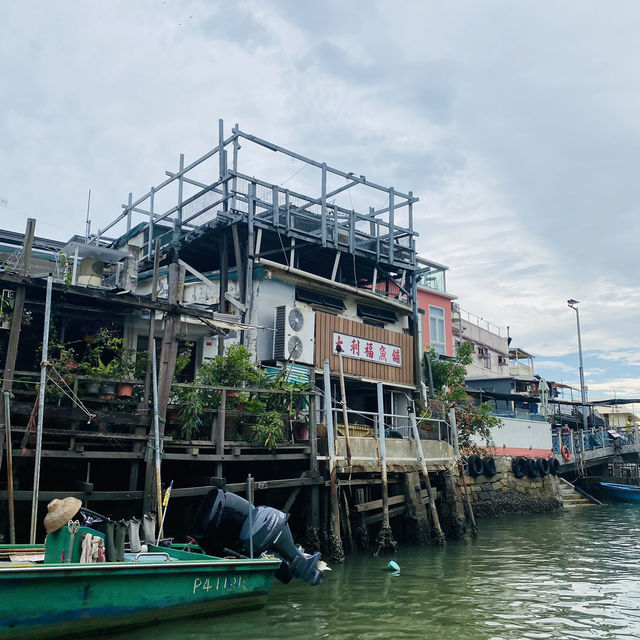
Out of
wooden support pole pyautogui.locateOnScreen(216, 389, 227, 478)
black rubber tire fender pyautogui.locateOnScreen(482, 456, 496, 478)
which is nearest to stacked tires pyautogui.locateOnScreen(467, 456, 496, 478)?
black rubber tire fender pyautogui.locateOnScreen(482, 456, 496, 478)

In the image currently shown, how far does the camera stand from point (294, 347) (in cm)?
1944

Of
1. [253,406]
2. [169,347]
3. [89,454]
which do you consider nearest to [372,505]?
[253,406]

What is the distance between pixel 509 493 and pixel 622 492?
10.3 metres

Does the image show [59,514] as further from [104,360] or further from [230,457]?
[104,360]

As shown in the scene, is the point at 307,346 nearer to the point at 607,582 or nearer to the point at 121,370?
the point at 121,370

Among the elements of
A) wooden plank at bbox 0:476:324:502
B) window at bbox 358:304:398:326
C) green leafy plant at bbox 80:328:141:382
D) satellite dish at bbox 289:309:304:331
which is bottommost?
wooden plank at bbox 0:476:324:502

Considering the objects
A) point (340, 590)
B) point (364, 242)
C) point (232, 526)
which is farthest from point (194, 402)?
point (364, 242)

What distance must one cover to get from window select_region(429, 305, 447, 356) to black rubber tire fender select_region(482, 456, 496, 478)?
6.78m

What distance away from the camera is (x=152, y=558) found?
32.1 feet

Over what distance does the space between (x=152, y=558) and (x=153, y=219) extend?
50.9 feet

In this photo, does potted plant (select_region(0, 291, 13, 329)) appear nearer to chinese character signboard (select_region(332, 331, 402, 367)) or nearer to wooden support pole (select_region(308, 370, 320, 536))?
wooden support pole (select_region(308, 370, 320, 536))

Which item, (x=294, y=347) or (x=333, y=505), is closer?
(x=333, y=505)

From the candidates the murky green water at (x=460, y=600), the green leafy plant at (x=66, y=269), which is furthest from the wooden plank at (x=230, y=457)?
the green leafy plant at (x=66, y=269)

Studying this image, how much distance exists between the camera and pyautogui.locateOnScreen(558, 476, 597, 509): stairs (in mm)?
30891
